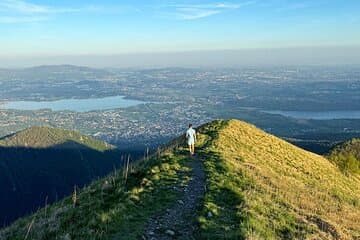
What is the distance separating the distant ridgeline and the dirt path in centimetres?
12256

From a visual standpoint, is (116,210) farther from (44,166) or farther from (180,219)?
(44,166)

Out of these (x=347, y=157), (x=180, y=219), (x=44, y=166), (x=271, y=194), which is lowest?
(x=44, y=166)

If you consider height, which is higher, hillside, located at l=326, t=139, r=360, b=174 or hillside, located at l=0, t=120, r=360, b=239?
hillside, located at l=0, t=120, r=360, b=239

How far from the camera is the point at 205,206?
16891 millimetres

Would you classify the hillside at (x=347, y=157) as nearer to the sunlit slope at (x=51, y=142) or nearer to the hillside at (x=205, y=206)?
the hillside at (x=205, y=206)

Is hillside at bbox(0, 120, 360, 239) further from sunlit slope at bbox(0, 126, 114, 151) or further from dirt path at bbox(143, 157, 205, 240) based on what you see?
sunlit slope at bbox(0, 126, 114, 151)

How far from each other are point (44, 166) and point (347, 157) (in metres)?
142

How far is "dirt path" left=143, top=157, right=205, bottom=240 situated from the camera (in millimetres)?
14250

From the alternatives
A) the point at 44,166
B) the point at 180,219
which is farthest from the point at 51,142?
the point at 180,219

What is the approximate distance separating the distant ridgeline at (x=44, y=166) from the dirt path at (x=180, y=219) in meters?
123

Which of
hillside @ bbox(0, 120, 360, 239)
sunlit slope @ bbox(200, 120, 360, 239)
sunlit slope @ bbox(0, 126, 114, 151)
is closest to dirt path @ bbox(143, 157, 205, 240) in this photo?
hillside @ bbox(0, 120, 360, 239)

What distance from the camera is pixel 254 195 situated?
19.4m

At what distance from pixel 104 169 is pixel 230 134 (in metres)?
130

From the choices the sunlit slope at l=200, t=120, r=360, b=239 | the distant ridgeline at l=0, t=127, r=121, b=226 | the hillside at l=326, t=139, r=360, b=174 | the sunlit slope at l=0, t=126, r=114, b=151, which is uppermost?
the sunlit slope at l=200, t=120, r=360, b=239
